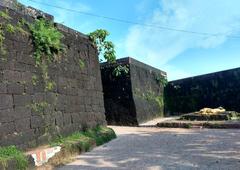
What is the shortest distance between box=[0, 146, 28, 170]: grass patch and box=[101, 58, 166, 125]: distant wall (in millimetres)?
8098

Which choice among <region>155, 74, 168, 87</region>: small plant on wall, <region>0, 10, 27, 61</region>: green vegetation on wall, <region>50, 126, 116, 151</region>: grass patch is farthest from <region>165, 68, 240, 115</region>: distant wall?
<region>0, 10, 27, 61</region>: green vegetation on wall

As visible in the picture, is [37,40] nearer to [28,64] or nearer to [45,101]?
[28,64]

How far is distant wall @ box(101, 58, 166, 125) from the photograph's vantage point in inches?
534

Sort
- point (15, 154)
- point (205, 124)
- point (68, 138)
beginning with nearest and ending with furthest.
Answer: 1. point (15, 154)
2. point (68, 138)
3. point (205, 124)

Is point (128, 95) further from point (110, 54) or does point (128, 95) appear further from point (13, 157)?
point (13, 157)

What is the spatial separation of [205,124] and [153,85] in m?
5.03

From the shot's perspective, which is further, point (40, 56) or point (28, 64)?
point (40, 56)

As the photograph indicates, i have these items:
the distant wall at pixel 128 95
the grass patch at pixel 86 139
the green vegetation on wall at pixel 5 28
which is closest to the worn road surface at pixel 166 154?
the grass patch at pixel 86 139

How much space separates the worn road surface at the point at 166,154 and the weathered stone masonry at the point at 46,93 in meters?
0.85

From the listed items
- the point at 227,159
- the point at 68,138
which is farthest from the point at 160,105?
the point at 227,159

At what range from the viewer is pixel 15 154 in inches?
216

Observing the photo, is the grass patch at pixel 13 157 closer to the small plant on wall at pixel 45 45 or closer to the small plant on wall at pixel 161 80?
the small plant on wall at pixel 45 45

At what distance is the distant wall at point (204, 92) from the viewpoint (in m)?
15.6

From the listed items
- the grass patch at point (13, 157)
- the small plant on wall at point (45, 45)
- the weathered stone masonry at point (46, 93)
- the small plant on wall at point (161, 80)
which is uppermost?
the small plant on wall at point (161, 80)
